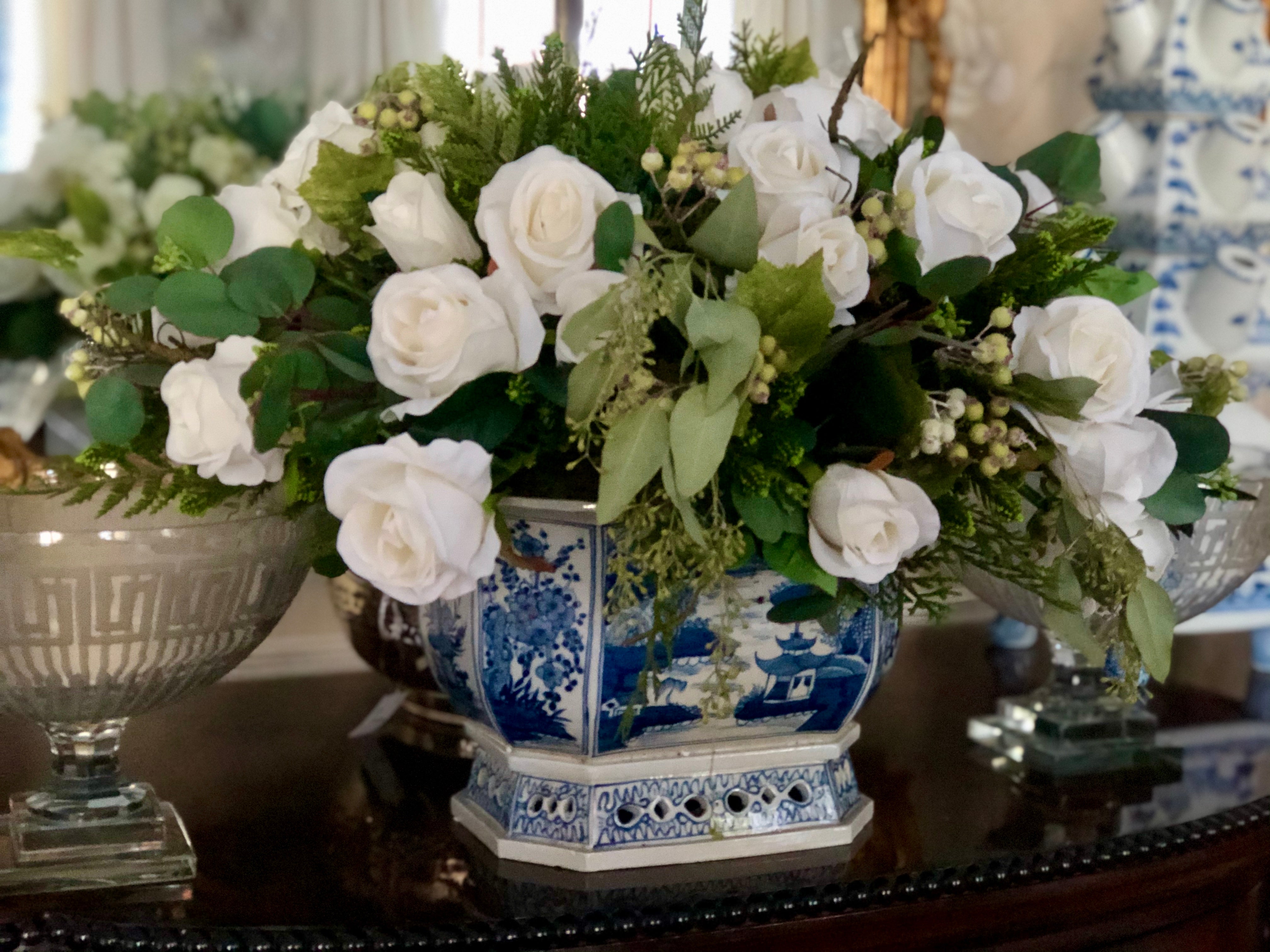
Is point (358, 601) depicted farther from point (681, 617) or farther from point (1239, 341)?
point (1239, 341)

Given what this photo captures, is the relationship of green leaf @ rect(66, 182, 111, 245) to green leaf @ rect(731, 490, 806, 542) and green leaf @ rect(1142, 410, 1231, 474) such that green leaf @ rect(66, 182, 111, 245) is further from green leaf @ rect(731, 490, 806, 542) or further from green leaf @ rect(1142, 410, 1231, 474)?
green leaf @ rect(1142, 410, 1231, 474)

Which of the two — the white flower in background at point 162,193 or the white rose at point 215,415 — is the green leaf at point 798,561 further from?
the white flower in background at point 162,193

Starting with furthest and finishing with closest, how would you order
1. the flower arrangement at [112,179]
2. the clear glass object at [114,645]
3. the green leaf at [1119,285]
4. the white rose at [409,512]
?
the flower arrangement at [112,179]
the green leaf at [1119,285]
the clear glass object at [114,645]
the white rose at [409,512]

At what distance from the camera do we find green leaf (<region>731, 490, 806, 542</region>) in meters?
0.57

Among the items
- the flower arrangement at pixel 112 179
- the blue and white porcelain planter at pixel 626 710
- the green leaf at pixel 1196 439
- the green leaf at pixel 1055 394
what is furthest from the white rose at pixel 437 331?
the flower arrangement at pixel 112 179

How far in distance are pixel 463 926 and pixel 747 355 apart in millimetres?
277

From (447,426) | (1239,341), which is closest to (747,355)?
(447,426)

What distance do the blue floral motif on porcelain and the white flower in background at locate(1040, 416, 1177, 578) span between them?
125 millimetres

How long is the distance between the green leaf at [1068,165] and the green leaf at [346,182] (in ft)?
1.13

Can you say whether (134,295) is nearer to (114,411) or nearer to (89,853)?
(114,411)

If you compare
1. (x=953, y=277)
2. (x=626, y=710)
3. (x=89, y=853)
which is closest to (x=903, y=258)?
(x=953, y=277)

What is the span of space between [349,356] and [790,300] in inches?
7.3

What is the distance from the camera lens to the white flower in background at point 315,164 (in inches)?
25.3

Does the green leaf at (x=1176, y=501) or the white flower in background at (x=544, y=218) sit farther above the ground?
the white flower in background at (x=544, y=218)
